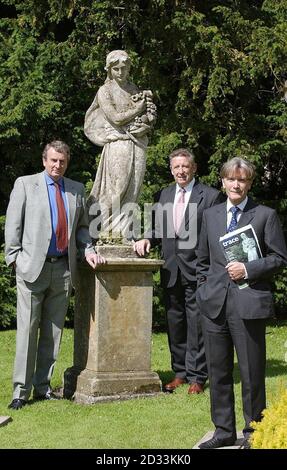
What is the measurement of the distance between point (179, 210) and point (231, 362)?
2.48m

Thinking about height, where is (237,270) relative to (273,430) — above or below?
above

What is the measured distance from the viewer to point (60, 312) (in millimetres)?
7023

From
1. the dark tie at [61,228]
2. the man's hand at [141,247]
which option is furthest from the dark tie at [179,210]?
the dark tie at [61,228]

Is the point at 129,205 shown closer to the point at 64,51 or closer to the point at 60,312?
the point at 60,312

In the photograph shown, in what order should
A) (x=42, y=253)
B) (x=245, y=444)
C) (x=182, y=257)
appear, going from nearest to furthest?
Result: (x=245, y=444) < (x=42, y=253) < (x=182, y=257)

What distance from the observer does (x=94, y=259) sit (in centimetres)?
685

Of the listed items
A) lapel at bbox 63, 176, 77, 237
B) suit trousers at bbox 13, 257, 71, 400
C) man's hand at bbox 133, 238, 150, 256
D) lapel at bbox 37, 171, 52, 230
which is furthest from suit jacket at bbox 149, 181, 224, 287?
lapel at bbox 37, 171, 52, 230

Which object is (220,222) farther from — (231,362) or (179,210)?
(179,210)

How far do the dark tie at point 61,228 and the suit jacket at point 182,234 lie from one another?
100 centimetres

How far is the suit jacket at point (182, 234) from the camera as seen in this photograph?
7.47 metres

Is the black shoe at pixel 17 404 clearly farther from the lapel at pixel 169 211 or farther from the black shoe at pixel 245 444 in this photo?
the black shoe at pixel 245 444

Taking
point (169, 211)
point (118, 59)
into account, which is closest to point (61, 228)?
point (169, 211)
